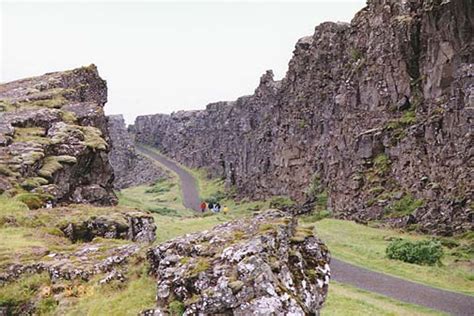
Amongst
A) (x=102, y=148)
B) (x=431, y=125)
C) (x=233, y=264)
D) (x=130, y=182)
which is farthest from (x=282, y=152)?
(x=233, y=264)

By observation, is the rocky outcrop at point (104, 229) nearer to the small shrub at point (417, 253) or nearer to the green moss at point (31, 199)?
the green moss at point (31, 199)

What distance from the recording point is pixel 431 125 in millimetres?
52000

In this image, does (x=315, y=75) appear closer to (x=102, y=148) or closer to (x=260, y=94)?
(x=260, y=94)

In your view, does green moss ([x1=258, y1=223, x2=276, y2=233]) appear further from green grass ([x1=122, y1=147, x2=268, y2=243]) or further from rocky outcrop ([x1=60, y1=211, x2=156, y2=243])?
green grass ([x1=122, y1=147, x2=268, y2=243])

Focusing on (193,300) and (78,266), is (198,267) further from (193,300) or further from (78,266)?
(78,266)

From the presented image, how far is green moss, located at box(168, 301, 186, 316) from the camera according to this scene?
13.0 meters

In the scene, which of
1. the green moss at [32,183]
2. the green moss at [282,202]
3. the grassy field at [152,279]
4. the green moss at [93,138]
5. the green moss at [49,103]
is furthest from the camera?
the green moss at [282,202]

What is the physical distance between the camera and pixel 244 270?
13.2 m

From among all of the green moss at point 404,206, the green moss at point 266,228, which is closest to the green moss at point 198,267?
the green moss at point 266,228

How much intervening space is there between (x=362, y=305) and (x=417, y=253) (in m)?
13.2

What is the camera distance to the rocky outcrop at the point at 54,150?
28969mm

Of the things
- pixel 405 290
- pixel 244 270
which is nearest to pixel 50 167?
pixel 244 270

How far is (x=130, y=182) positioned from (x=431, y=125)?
292 feet

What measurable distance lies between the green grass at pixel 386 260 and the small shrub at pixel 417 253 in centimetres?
66
